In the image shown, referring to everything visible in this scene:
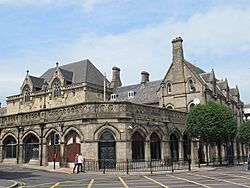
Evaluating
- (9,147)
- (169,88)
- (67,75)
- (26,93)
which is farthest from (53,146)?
(26,93)

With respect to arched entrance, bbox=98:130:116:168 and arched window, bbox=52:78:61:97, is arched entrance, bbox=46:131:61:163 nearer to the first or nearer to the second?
arched entrance, bbox=98:130:116:168

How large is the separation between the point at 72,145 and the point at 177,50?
23.1 m

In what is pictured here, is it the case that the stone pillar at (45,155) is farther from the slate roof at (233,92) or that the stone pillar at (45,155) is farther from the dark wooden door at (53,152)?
the slate roof at (233,92)

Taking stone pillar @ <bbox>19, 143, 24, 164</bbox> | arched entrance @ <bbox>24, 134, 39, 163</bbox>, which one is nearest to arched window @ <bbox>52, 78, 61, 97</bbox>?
arched entrance @ <bbox>24, 134, 39, 163</bbox>

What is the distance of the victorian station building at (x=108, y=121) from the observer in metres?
29.8

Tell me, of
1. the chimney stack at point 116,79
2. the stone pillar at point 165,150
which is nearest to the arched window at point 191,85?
the stone pillar at point 165,150

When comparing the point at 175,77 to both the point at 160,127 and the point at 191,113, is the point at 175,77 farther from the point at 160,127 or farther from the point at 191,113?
the point at 160,127

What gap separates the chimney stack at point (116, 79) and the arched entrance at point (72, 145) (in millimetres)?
30486

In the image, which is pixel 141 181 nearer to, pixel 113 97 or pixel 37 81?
pixel 113 97

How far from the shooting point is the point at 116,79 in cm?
6297

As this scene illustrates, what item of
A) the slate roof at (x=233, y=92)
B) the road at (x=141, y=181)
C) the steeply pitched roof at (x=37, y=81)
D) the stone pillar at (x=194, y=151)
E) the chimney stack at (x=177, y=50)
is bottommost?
the road at (x=141, y=181)

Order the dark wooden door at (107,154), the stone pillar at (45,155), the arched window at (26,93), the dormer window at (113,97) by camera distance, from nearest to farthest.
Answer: the dark wooden door at (107,154)
the stone pillar at (45,155)
the dormer window at (113,97)
the arched window at (26,93)

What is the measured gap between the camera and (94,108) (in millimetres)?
30094

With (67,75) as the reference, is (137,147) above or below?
below
